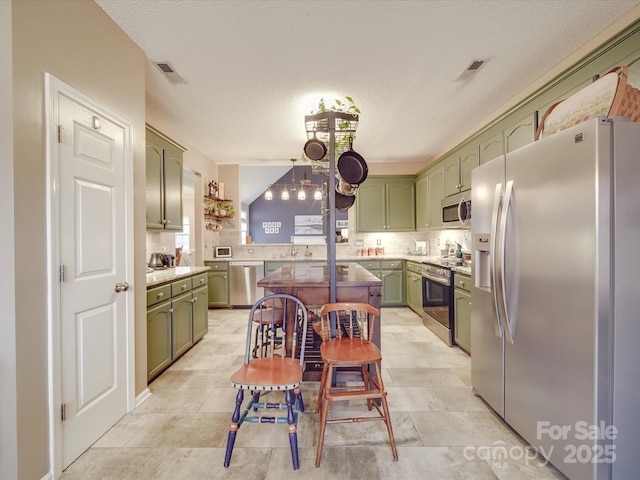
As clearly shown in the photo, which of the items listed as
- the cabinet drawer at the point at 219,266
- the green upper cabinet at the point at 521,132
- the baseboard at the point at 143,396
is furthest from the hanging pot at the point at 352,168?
the cabinet drawer at the point at 219,266

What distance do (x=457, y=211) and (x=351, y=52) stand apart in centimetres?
232

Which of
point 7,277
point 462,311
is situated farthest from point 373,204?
point 7,277

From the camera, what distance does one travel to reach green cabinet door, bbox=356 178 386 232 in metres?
5.43

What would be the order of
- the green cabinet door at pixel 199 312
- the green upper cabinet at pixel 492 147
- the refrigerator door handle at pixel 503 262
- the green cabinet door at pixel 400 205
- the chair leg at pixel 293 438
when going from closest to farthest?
the chair leg at pixel 293 438 → the refrigerator door handle at pixel 503 262 → the green upper cabinet at pixel 492 147 → the green cabinet door at pixel 199 312 → the green cabinet door at pixel 400 205

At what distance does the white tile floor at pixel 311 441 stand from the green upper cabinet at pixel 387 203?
316cm

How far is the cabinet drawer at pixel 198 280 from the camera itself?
3240 millimetres

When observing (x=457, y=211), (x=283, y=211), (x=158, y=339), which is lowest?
(x=158, y=339)

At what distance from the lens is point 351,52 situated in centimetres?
225

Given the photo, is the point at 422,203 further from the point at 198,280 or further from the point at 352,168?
the point at 198,280

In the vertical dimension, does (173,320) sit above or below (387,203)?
below

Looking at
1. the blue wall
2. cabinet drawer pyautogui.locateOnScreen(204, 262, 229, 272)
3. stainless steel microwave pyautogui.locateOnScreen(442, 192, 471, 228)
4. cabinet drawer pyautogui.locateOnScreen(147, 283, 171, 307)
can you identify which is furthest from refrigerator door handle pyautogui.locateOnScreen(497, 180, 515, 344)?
the blue wall

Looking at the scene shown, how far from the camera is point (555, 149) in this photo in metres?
1.48

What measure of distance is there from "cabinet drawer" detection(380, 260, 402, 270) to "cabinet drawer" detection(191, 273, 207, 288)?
292 centimetres

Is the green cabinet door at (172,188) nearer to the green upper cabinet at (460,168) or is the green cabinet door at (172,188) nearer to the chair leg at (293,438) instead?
the chair leg at (293,438)
